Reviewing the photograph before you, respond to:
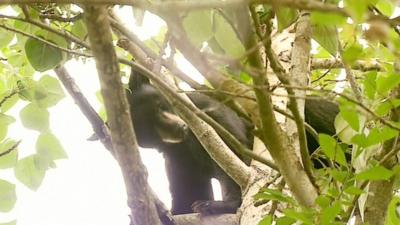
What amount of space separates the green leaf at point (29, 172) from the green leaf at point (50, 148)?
28 millimetres

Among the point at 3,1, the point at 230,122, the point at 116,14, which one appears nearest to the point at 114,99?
the point at 3,1

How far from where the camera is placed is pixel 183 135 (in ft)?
10.9

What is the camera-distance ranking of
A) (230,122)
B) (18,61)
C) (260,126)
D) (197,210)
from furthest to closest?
(230,122), (197,210), (18,61), (260,126)

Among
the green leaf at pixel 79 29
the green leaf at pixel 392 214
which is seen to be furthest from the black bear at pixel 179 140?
the green leaf at pixel 392 214

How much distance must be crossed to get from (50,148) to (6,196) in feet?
0.55

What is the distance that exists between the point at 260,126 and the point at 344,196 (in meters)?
0.21

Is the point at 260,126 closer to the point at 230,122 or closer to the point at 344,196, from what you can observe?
the point at 344,196

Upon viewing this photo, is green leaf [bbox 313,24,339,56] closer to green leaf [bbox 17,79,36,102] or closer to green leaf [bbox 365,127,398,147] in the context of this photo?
green leaf [bbox 365,127,398,147]

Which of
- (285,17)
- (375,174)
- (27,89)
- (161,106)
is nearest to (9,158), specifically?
(27,89)

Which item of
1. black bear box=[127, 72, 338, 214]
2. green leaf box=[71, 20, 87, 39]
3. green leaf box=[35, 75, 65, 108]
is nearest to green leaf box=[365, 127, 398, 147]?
green leaf box=[71, 20, 87, 39]

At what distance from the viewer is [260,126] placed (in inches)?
41.1

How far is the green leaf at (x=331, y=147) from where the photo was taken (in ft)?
3.36

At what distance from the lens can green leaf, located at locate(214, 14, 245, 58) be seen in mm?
1035

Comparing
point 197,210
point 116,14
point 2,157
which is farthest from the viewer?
point 197,210
